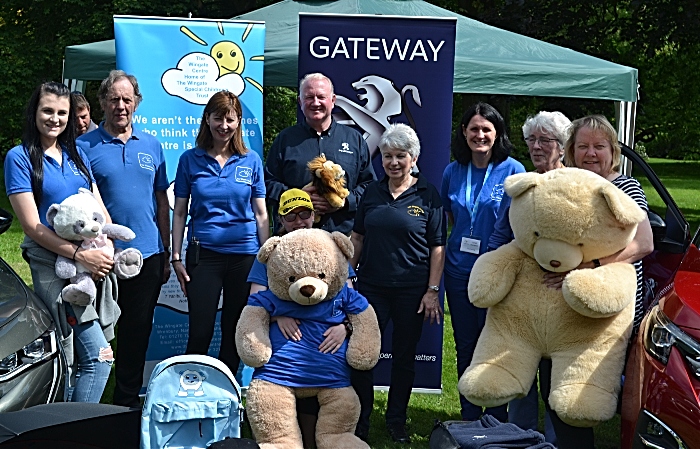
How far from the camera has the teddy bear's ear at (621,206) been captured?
3.49m

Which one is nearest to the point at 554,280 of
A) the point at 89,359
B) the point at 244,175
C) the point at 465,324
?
the point at 465,324

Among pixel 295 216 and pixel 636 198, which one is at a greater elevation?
pixel 636 198

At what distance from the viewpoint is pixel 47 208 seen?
4.18 m

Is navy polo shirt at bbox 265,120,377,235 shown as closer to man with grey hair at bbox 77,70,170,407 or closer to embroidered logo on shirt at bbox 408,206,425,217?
embroidered logo on shirt at bbox 408,206,425,217

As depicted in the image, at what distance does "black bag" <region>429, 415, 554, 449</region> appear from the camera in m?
3.70

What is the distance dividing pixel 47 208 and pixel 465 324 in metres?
2.39

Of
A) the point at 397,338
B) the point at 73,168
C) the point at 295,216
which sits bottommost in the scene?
the point at 397,338

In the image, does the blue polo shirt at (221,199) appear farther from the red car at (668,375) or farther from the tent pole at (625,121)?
the tent pole at (625,121)

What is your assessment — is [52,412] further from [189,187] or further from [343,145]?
[343,145]

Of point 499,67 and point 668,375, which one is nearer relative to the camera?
point 668,375

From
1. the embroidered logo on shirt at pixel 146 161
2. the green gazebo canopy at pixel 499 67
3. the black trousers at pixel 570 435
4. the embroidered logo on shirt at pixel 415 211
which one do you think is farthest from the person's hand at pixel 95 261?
the green gazebo canopy at pixel 499 67

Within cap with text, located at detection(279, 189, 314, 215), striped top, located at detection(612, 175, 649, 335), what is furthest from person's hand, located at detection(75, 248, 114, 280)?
striped top, located at detection(612, 175, 649, 335)

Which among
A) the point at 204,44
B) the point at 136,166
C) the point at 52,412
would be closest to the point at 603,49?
the point at 204,44

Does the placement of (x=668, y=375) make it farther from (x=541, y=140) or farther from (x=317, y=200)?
(x=317, y=200)
